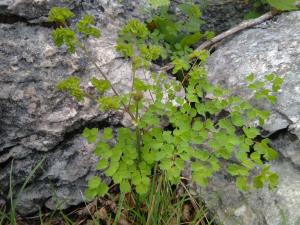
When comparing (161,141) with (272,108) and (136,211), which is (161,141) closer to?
(136,211)

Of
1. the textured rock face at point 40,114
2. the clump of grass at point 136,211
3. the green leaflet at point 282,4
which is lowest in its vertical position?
the clump of grass at point 136,211

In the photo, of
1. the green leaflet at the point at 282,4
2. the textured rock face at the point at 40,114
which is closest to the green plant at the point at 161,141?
the textured rock face at the point at 40,114

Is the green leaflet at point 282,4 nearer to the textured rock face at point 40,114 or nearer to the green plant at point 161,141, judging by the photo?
the green plant at point 161,141

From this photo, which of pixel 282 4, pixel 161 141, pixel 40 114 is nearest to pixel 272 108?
pixel 161 141

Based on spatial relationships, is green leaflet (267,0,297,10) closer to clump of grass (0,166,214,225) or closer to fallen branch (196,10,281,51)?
fallen branch (196,10,281,51)

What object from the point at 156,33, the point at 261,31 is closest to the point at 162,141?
the point at 156,33

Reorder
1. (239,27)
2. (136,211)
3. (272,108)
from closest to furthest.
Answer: (136,211) < (272,108) < (239,27)

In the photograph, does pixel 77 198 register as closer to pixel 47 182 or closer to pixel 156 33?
pixel 47 182

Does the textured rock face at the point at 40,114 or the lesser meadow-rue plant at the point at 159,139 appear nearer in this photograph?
Result: the lesser meadow-rue plant at the point at 159,139
